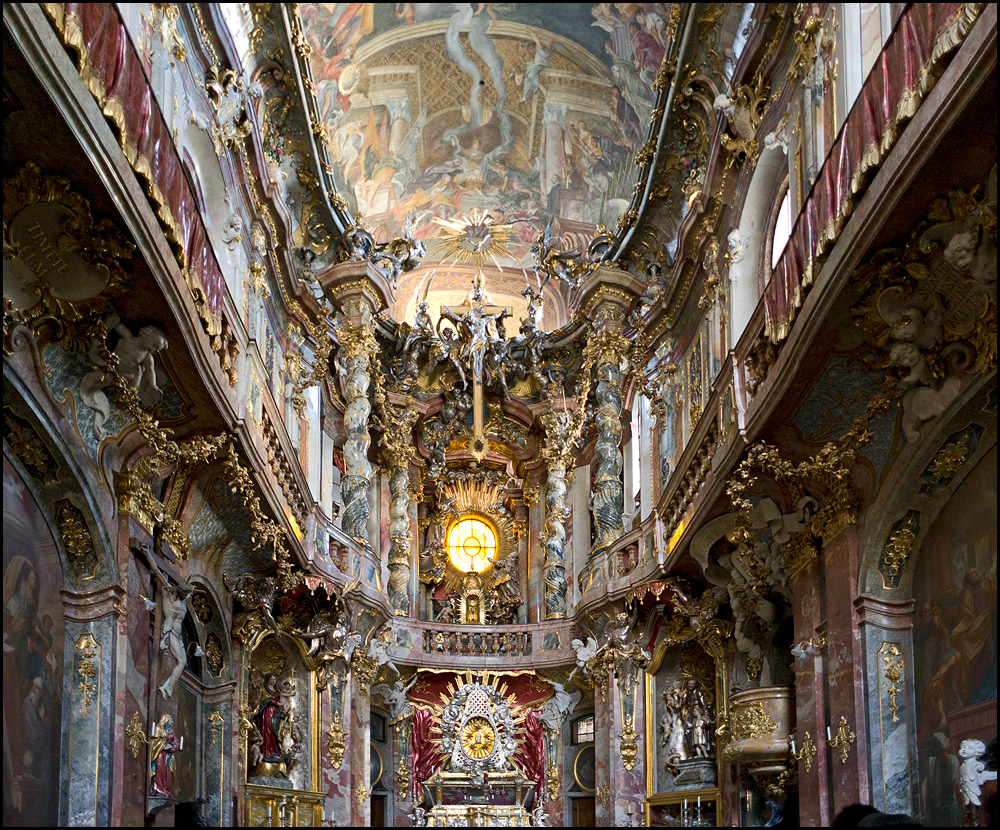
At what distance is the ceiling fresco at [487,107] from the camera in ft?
69.2

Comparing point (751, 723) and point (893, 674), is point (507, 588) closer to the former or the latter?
point (751, 723)

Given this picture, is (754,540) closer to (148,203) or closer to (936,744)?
(936,744)

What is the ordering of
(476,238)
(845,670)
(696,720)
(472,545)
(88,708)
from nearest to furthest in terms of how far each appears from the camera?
(88,708) → (845,670) → (696,720) → (472,545) → (476,238)

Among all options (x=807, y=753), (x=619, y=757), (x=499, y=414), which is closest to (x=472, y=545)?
(x=499, y=414)

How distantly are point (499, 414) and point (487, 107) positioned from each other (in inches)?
287

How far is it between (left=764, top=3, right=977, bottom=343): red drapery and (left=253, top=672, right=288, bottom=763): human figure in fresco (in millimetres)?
11330

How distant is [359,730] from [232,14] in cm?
1265

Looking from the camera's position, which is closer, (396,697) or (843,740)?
(843,740)

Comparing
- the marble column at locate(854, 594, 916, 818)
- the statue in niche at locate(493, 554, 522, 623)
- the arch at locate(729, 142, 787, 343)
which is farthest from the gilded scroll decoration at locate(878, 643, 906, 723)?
the statue in niche at locate(493, 554, 522, 623)

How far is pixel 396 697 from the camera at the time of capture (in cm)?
2341

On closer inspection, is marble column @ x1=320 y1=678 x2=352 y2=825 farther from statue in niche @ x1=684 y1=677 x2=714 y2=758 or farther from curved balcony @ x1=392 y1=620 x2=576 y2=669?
statue in niche @ x1=684 y1=677 x2=714 y2=758

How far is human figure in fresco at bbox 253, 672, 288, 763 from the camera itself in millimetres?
19109

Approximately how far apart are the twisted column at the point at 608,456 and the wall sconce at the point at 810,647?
820 cm

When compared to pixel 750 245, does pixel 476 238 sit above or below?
above
